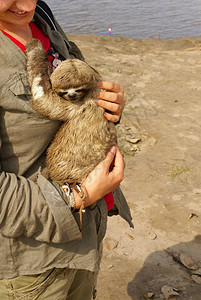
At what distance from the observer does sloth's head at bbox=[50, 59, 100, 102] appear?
7.66 feet

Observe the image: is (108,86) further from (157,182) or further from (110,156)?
(157,182)

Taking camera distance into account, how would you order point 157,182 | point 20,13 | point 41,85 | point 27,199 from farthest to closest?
point 157,182, point 41,85, point 20,13, point 27,199

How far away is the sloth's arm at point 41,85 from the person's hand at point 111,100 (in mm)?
265

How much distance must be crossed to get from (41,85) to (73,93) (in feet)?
0.72

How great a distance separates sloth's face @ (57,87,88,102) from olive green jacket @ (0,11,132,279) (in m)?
0.23

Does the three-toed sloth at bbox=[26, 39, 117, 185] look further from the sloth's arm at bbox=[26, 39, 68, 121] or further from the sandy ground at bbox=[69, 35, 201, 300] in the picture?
the sandy ground at bbox=[69, 35, 201, 300]

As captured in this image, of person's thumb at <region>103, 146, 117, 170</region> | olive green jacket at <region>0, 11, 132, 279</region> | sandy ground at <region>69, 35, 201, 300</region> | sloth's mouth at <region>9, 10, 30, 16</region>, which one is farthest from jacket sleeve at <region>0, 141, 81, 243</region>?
sandy ground at <region>69, 35, 201, 300</region>

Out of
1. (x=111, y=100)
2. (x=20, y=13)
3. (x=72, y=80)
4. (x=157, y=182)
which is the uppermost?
(x=20, y=13)

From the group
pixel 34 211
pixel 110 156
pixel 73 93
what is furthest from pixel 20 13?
pixel 34 211

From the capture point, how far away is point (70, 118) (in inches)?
93.6

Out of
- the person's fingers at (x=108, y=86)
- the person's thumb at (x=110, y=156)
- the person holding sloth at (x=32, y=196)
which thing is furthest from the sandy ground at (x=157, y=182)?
the person's fingers at (x=108, y=86)

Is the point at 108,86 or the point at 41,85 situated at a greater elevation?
the point at 41,85

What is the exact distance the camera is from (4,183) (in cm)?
190

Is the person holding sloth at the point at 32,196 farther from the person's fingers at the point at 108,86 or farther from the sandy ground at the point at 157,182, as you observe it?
the sandy ground at the point at 157,182
